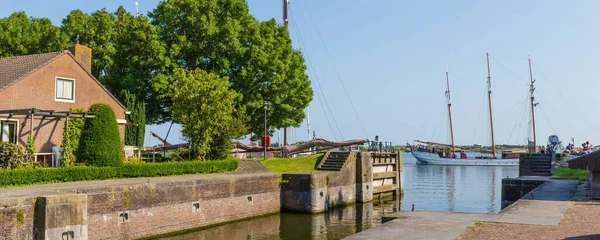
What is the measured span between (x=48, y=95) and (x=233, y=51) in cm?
1652

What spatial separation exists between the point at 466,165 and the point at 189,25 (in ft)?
259

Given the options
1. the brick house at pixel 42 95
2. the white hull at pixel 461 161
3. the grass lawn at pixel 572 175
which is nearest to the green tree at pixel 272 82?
the brick house at pixel 42 95

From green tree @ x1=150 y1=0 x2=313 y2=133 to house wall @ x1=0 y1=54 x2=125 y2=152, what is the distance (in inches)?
356

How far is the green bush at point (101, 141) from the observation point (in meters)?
27.2


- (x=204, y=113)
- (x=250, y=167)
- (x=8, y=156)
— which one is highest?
(x=204, y=113)

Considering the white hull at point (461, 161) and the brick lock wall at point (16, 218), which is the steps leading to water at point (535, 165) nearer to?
the brick lock wall at point (16, 218)

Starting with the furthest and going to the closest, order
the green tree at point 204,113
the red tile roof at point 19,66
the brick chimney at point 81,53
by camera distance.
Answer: the brick chimney at point 81,53 < the green tree at point 204,113 < the red tile roof at point 19,66

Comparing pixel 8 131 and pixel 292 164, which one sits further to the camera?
pixel 292 164

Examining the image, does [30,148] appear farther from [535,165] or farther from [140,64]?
[535,165]

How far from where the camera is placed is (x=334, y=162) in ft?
131

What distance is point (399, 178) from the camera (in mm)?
46844

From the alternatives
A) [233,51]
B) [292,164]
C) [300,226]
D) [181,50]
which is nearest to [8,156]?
[300,226]

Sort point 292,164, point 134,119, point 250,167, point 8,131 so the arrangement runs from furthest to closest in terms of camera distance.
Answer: point 134,119 → point 292,164 → point 250,167 → point 8,131

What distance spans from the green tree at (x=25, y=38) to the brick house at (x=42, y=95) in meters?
12.6
